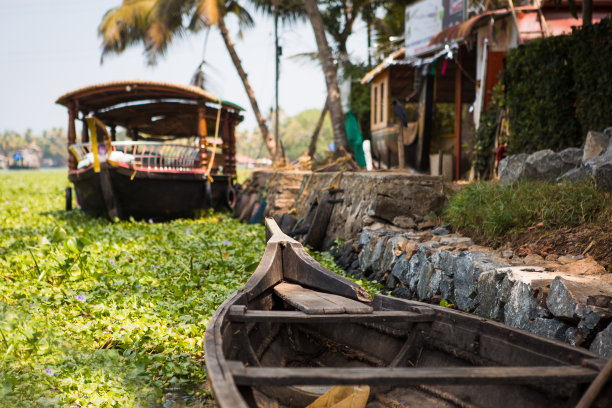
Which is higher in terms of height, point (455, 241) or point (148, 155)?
point (148, 155)

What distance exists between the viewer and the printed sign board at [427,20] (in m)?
12.0

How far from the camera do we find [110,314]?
186 inches

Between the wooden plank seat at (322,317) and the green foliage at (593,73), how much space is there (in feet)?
14.5

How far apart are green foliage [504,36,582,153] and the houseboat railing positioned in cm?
689

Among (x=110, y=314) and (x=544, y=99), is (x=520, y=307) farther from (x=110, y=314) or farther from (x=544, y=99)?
(x=544, y=99)

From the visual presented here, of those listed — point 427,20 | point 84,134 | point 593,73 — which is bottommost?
point 84,134

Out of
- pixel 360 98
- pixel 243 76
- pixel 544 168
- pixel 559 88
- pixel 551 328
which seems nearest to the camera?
pixel 551 328

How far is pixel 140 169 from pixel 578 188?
27.8 feet

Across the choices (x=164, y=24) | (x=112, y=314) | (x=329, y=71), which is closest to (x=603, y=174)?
(x=112, y=314)

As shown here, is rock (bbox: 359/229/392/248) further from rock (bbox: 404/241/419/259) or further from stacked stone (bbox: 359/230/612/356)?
rock (bbox: 404/241/419/259)

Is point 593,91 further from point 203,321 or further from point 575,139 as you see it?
point 203,321

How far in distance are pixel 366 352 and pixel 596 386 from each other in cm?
164

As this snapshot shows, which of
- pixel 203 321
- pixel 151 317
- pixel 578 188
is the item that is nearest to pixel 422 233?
pixel 578 188

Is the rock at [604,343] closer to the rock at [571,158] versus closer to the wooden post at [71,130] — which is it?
the rock at [571,158]
